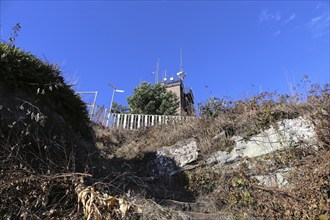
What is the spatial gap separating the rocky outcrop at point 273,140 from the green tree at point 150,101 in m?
8.41

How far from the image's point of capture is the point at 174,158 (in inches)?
248

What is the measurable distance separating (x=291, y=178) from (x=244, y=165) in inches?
39.3

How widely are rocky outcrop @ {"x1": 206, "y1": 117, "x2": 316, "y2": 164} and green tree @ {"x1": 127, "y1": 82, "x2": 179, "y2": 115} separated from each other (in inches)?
331

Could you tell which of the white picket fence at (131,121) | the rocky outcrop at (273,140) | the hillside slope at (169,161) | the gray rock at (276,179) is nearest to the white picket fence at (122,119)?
the white picket fence at (131,121)

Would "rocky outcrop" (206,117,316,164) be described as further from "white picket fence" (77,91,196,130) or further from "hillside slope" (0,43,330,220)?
"white picket fence" (77,91,196,130)

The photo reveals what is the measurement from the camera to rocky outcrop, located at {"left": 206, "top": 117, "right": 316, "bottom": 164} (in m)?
4.88

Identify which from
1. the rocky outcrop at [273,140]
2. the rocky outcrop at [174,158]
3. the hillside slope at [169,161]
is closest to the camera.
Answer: the hillside slope at [169,161]

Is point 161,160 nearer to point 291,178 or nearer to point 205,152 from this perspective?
point 205,152

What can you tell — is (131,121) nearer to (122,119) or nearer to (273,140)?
(122,119)

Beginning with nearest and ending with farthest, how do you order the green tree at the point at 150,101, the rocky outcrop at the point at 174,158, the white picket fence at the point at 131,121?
1. the rocky outcrop at the point at 174,158
2. the white picket fence at the point at 131,121
3. the green tree at the point at 150,101

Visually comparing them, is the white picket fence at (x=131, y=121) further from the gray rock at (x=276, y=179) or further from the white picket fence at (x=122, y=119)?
the gray rock at (x=276, y=179)

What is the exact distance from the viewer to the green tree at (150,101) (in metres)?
14.2

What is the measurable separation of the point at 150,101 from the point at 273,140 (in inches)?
381

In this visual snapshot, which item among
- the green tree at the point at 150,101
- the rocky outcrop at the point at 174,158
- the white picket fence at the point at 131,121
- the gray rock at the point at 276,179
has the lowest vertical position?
the gray rock at the point at 276,179
